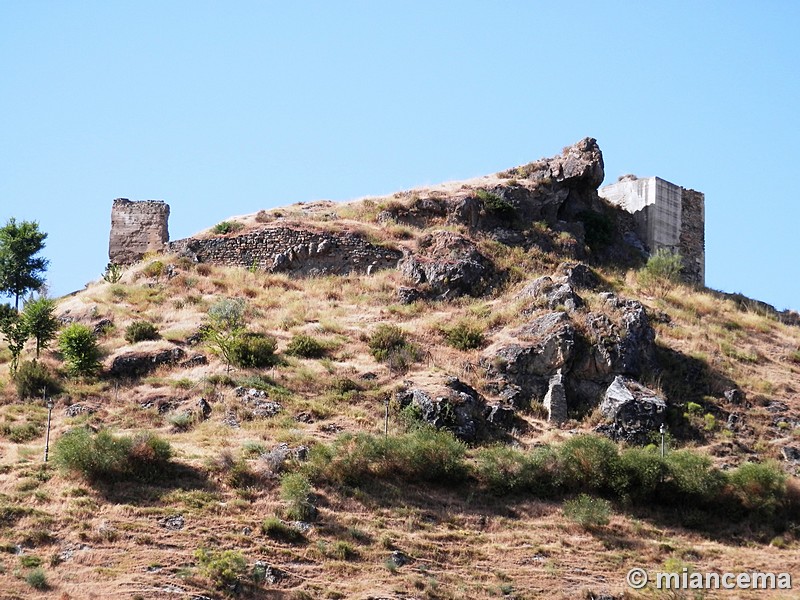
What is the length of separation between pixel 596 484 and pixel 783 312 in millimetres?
17383

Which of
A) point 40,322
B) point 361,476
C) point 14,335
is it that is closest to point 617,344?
point 361,476

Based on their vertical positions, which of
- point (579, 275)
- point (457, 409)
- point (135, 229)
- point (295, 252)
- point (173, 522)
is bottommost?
point (173, 522)

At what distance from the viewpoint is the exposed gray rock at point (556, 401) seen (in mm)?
29656

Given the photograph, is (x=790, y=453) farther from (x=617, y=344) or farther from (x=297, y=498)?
(x=297, y=498)

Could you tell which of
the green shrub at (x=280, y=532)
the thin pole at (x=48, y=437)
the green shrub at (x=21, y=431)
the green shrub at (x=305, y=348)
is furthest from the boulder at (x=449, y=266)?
the green shrub at (x=280, y=532)

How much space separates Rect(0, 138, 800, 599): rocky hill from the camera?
922 inches

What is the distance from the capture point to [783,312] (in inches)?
1625

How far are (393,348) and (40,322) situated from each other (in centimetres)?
888

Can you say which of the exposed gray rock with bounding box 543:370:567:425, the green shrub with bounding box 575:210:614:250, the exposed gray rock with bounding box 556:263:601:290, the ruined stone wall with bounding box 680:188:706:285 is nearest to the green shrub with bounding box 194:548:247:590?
the exposed gray rock with bounding box 543:370:567:425

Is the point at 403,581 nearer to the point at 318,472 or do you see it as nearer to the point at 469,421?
the point at 318,472

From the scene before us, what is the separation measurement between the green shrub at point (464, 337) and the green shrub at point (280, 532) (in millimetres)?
9551

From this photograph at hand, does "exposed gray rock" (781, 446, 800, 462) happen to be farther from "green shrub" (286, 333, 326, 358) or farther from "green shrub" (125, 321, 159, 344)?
"green shrub" (125, 321, 159, 344)

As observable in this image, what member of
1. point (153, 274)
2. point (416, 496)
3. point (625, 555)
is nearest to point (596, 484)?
point (625, 555)

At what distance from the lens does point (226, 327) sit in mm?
32688
